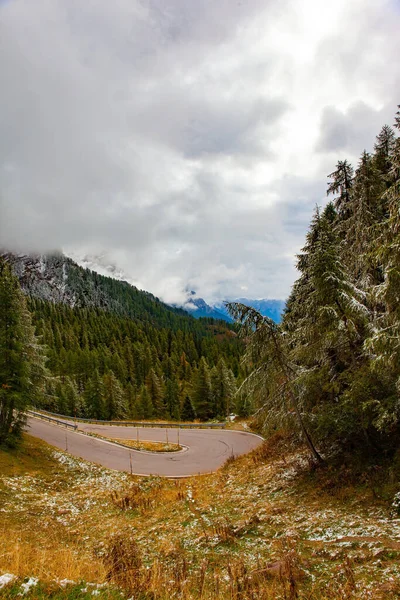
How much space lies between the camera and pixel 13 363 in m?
24.7

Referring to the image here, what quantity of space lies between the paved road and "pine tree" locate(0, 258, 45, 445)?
23.2 ft

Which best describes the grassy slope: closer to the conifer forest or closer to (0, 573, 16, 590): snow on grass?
(0, 573, 16, 590): snow on grass

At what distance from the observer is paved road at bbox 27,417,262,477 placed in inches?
993

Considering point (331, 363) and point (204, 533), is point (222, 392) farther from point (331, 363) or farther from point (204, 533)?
point (204, 533)

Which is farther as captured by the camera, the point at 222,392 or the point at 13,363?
the point at 222,392

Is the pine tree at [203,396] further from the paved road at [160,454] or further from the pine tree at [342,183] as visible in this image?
the pine tree at [342,183]

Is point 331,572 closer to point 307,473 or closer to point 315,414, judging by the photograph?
point 315,414

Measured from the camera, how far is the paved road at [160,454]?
25234 mm

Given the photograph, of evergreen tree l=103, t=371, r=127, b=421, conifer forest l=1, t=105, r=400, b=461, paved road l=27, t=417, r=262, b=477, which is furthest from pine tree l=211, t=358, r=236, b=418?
conifer forest l=1, t=105, r=400, b=461

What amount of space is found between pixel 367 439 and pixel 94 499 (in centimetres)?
1560

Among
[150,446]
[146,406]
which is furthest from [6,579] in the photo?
[146,406]

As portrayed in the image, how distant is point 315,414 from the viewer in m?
14.2

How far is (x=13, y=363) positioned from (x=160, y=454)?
15.8 m

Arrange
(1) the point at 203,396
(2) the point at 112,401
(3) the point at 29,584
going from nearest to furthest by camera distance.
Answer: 1. (3) the point at 29,584
2. (2) the point at 112,401
3. (1) the point at 203,396
